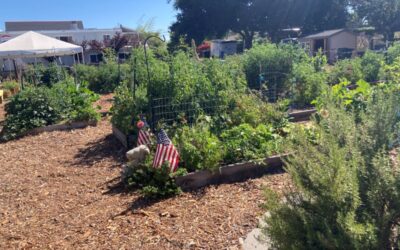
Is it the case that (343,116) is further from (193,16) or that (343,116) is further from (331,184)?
(193,16)

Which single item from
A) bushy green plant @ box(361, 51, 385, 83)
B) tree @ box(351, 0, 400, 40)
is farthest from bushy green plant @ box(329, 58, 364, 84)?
tree @ box(351, 0, 400, 40)

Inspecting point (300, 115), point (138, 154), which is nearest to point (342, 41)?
point (300, 115)

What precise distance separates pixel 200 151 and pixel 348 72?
778 cm

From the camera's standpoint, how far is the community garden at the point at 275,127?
1953mm

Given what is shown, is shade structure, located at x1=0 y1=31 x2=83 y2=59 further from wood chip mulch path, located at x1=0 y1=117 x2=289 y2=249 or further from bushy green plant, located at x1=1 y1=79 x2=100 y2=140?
wood chip mulch path, located at x1=0 y1=117 x2=289 y2=249

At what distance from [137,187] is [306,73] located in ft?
18.8

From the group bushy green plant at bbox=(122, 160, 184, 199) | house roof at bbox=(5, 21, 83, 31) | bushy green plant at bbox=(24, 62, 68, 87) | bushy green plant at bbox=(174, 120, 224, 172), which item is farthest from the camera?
house roof at bbox=(5, 21, 83, 31)

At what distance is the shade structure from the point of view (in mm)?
11289

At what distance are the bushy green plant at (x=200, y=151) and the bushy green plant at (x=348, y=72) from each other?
661 cm

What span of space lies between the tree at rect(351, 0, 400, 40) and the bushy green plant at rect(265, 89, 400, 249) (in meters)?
41.0

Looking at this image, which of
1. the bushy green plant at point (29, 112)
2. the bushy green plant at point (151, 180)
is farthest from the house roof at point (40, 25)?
the bushy green plant at point (151, 180)

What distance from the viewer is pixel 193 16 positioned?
37.6 m

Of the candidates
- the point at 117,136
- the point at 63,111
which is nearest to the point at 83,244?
the point at 117,136

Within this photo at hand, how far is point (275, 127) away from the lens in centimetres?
619
